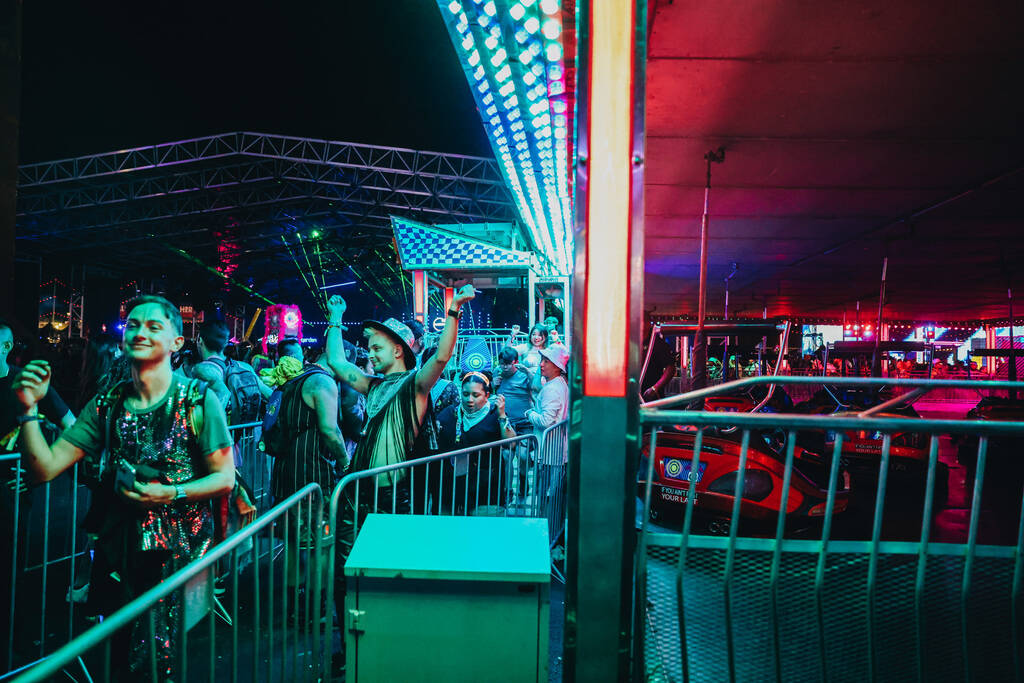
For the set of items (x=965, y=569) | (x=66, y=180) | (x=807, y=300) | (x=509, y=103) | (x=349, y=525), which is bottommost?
(x=349, y=525)

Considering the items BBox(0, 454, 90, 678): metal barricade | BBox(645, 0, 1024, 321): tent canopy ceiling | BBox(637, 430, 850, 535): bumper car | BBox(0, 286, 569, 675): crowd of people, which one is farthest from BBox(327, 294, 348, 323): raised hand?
BBox(637, 430, 850, 535): bumper car

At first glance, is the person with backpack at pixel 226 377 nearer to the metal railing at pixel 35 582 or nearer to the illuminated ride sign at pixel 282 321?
the metal railing at pixel 35 582

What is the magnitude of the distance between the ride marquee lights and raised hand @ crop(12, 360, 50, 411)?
122 inches

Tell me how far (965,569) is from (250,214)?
27.4 metres

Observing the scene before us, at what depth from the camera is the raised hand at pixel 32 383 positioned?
2.52 meters

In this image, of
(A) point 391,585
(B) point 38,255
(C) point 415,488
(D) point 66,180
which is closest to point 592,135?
(A) point 391,585

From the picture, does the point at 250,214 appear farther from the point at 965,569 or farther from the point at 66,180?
the point at 965,569

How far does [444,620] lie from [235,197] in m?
24.6

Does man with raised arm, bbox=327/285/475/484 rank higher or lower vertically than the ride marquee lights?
lower

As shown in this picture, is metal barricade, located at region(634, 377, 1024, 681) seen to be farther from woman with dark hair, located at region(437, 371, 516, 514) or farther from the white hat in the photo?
the white hat

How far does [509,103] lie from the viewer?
5129mm

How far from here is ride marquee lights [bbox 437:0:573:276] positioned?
3.72m

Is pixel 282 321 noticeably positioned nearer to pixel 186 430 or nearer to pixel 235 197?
pixel 235 197

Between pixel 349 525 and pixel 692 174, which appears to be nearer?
pixel 349 525
